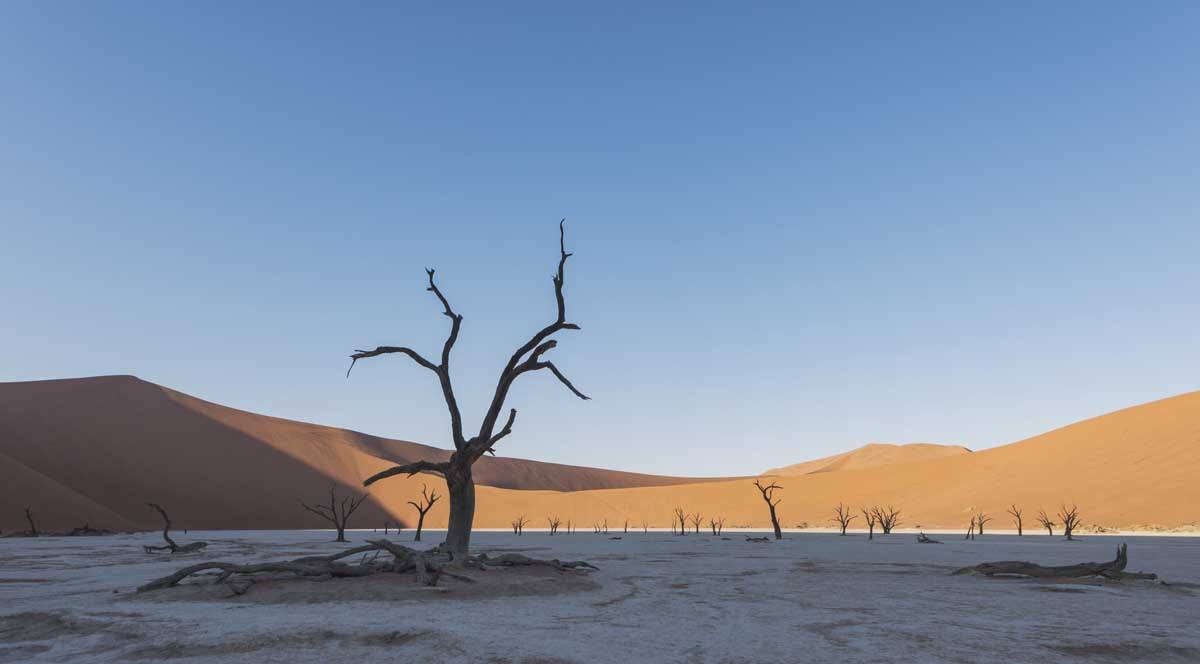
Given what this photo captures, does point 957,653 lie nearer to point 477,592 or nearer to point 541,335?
point 477,592

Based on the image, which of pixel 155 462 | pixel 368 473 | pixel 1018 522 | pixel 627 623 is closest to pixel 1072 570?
pixel 627 623

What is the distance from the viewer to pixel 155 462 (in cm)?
7188

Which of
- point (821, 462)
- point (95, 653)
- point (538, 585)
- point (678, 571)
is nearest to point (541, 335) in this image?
point (538, 585)

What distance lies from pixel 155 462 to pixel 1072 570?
78.6 metres

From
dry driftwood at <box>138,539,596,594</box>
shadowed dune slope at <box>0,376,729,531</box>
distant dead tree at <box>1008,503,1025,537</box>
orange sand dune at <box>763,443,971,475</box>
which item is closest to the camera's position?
dry driftwood at <box>138,539,596,594</box>

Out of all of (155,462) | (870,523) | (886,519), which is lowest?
(886,519)

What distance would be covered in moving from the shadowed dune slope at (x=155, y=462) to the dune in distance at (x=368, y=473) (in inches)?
7.5

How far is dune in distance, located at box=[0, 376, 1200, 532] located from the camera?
55.5 metres

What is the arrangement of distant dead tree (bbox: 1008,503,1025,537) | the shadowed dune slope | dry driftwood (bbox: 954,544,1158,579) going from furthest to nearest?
the shadowed dune slope
distant dead tree (bbox: 1008,503,1025,537)
dry driftwood (bbox: 954,544,1158,579)

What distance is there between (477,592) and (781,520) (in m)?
68.6

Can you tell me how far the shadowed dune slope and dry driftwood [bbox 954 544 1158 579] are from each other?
184 ft

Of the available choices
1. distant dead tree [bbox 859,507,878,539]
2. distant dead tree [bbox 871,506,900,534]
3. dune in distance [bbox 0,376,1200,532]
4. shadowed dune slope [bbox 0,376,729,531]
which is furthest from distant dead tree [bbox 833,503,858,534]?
shadowed dune slope [bbox 0,376,729,531]

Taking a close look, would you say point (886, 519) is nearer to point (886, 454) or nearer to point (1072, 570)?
point (1072, 570)

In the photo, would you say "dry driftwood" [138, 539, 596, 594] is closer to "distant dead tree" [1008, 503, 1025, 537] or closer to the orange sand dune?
"distant dead tree" [1008, 503, 1025, 537]
